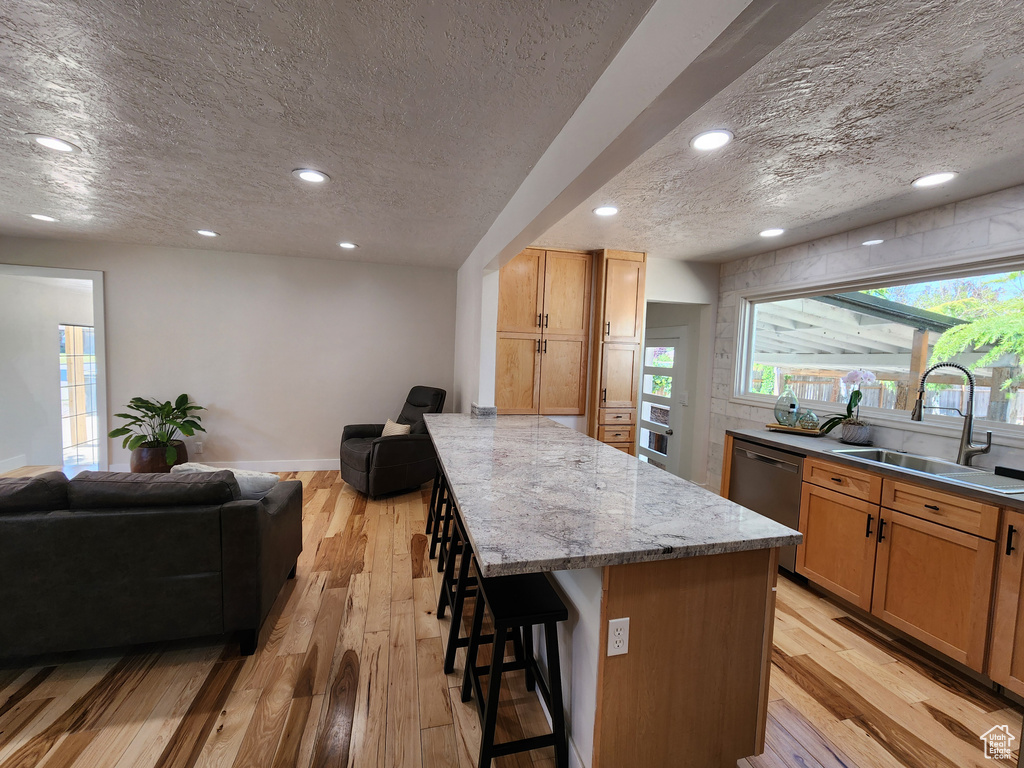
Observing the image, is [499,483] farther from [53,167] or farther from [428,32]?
[53,167]

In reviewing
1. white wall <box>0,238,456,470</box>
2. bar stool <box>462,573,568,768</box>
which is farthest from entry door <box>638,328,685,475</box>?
bar stool <box>462,573,568,768</box>

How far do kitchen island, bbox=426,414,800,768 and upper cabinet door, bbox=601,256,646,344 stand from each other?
2.56 metres

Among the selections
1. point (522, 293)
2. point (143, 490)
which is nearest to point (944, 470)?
point (522, 293)

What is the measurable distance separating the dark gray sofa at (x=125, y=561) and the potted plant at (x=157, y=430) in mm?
2784

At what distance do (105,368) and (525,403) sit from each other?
4238 mm

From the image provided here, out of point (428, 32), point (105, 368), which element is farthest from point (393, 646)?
point (105, 368)

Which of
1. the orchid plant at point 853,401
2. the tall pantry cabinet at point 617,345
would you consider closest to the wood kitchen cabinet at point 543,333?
the tall pantry cabinet at point 617,345

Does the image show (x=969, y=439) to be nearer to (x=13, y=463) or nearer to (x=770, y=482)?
(x=770, y=482)

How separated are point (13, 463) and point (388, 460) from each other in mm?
4154

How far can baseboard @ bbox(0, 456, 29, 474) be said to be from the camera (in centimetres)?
447

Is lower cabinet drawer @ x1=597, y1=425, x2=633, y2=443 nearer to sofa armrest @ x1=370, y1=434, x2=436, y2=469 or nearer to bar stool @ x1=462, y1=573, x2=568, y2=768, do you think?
sofa armrest @ x1=370, y1=434, x2=436, y2=469

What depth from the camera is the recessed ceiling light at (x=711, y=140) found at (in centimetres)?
177

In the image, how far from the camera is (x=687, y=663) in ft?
4.25

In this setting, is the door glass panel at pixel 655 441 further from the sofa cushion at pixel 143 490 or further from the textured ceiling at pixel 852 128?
the sofa cushion at pixel 143 490
